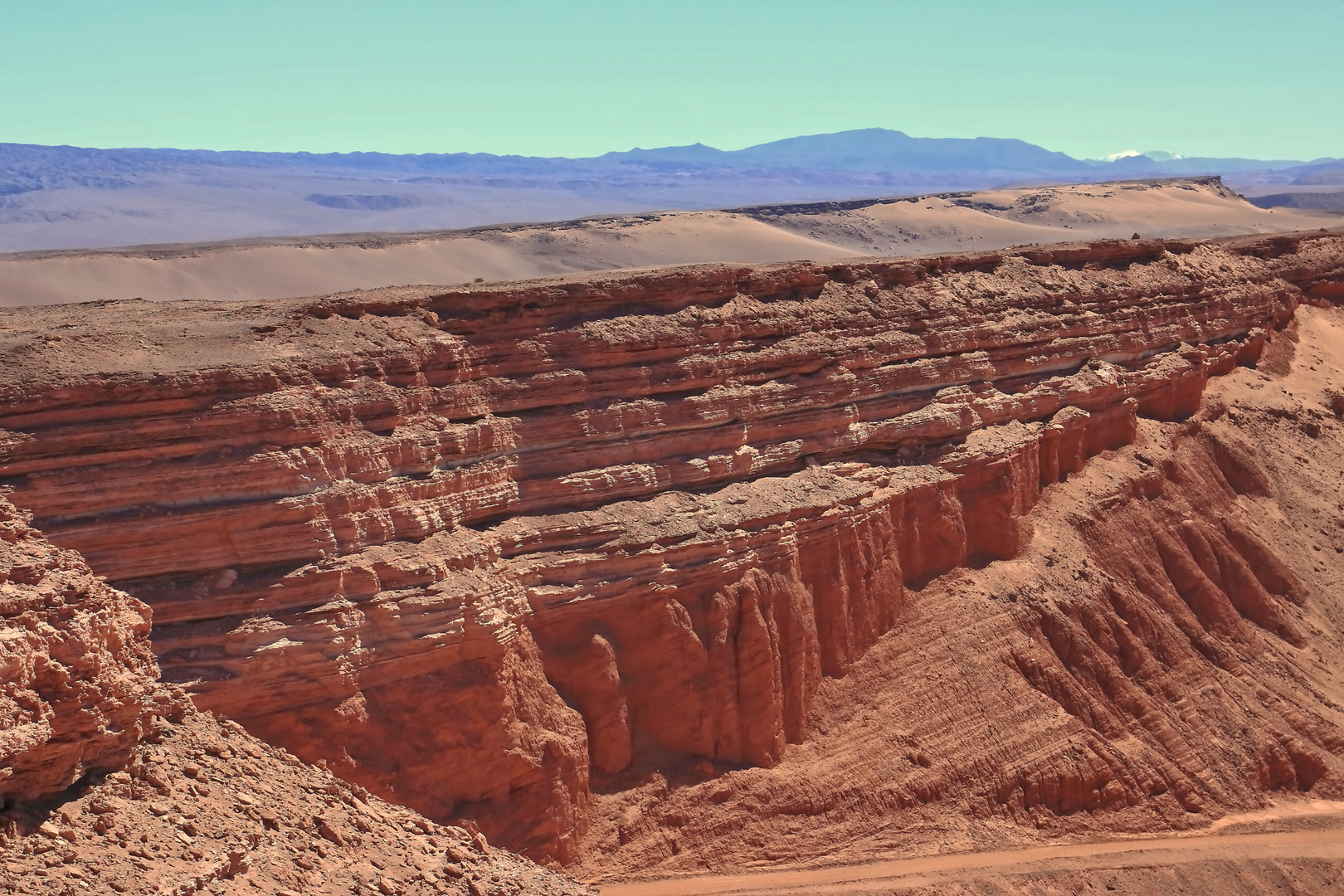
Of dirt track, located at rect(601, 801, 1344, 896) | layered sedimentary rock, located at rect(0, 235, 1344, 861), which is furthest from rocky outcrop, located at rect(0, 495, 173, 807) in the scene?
dirt track, located at rect(601, 801, 1344, 896)

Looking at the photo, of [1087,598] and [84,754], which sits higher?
[84,754]

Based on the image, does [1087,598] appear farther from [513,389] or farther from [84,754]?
[84,754]

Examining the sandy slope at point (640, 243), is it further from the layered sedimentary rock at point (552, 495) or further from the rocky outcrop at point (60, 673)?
the rocky outcrop at point (60, 673)

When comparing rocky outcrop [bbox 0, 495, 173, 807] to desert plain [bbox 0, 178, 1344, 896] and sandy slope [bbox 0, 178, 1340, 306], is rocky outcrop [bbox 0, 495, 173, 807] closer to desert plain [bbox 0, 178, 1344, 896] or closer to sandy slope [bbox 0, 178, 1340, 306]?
desert plain [bbox 0, 178, 1344, 896]

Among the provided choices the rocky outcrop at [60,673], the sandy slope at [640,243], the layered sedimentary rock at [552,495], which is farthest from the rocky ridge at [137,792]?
the sandy slope at [640,243]

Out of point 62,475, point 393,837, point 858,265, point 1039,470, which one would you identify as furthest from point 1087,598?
point 62,475

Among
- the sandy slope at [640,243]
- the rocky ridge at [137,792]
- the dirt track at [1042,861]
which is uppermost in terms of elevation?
the sandy slope at [640,243]

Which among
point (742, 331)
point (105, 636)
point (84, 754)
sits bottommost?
point (84, 754)
